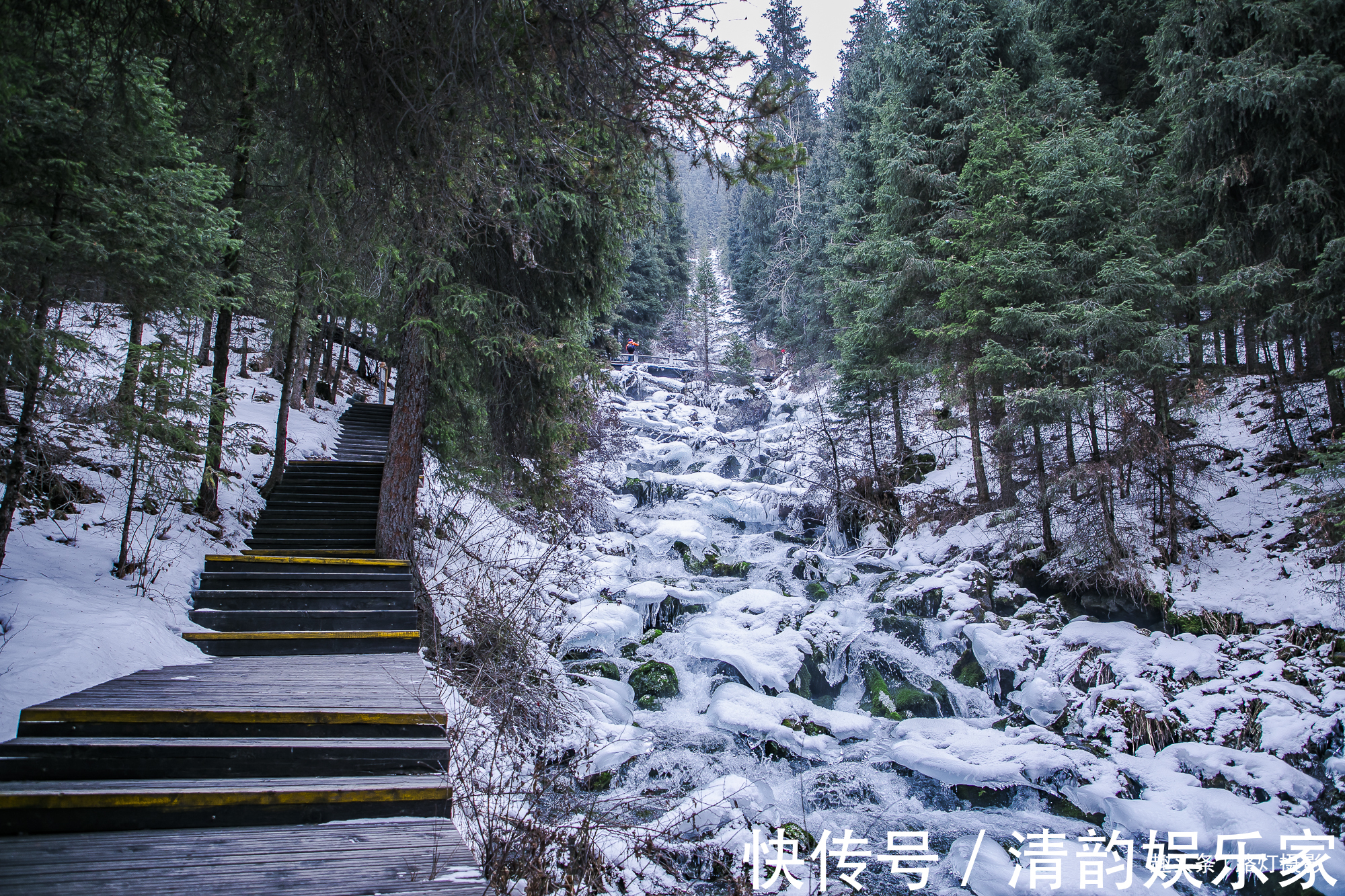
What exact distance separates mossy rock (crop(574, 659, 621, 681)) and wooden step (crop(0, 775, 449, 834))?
17.3ft

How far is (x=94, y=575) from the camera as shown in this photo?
5.62 meters

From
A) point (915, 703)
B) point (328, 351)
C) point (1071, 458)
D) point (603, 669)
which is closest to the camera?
point (915, 703)

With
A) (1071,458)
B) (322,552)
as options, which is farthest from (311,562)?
(1071,458)

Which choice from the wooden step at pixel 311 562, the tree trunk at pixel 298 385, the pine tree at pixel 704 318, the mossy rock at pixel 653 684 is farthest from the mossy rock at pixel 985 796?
the pine tree at pixel 704 318

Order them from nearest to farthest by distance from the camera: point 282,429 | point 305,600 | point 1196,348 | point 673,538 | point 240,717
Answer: point 240,717, point 305,600, point 282,429, point 1196,348, point 673,538

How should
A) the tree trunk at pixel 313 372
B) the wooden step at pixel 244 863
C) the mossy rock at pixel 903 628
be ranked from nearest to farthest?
the wooden step at pixel 244 863 < the mossy rock at pixel 903 628 < the tree trunk at pixel 313 372

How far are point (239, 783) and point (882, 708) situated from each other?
733 centimetres

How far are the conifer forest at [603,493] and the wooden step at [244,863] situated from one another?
0.9 inches

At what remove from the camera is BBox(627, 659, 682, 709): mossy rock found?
26.1 feet

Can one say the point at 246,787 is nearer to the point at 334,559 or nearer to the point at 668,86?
the point at 668,86

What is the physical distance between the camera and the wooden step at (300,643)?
5.33 m

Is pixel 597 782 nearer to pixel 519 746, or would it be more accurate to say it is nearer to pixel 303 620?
pixel 519 746

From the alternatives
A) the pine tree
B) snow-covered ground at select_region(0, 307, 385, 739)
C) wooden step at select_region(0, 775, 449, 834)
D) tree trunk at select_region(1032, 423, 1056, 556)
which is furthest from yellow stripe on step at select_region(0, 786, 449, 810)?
the pine tree

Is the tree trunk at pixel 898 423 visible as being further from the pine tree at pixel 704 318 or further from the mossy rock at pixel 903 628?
the pine tree at pixel 704 318
